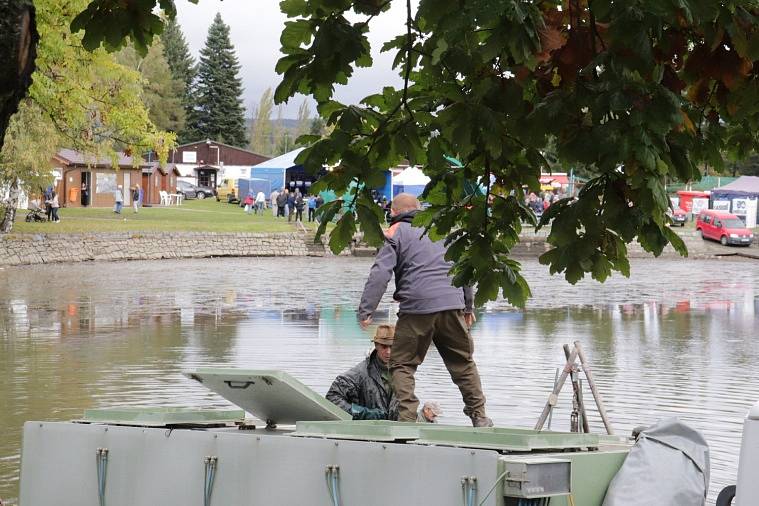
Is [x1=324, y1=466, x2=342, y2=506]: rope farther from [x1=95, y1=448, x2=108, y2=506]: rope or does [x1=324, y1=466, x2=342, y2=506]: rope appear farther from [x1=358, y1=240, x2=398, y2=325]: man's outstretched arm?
[x1=358, y1=240, x2=398, y2=325]: man's outstretched arm

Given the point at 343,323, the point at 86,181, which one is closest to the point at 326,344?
the point at 343,323

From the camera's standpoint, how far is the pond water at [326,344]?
1212cm

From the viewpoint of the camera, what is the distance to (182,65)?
473 feet

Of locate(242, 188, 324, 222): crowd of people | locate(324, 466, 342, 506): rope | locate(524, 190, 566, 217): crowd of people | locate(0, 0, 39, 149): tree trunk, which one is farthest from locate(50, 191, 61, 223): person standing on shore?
locate(0, 0, 39, 149): tree trunk

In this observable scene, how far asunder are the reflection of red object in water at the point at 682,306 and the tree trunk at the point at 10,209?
2196cm

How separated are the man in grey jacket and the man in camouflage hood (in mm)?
262

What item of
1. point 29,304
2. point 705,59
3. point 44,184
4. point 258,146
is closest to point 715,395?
point 705,59

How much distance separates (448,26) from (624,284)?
1143 inches

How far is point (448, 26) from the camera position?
16.7 feet

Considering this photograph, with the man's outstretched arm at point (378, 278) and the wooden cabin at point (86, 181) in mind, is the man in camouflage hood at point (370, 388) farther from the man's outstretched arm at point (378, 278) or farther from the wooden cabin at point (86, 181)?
the wooden cabin at point (86, 181)

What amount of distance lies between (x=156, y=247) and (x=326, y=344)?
1093 inches

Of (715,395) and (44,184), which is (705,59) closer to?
(715,395)

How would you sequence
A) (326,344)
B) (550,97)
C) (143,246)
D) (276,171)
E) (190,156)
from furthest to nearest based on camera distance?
(190,156)
(276,171)
(143,246)
(326,344)
(550,97)

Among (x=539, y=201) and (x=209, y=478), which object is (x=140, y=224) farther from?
(x=209, y=478)
